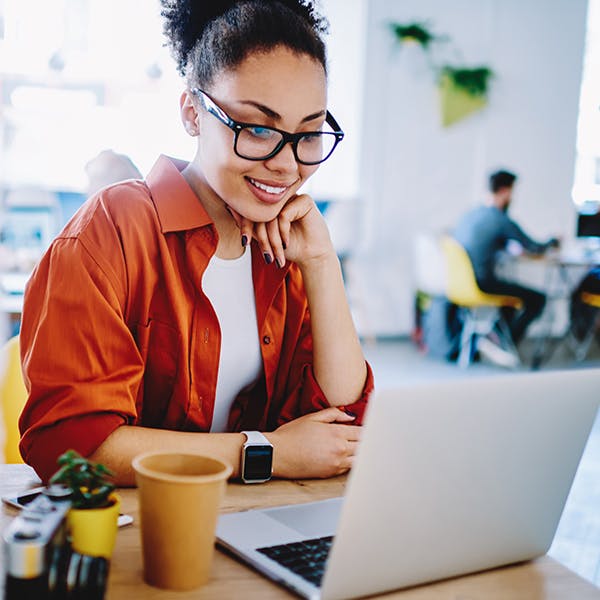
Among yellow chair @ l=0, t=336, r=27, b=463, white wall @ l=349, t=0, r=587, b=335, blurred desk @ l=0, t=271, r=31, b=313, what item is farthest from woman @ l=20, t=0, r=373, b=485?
white wall @ l=349, t=0, r=587, b=335

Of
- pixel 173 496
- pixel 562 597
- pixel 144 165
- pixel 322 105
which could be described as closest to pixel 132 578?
pixel 173 496

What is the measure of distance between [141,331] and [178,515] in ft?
1.86

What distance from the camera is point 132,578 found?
86 centimetres

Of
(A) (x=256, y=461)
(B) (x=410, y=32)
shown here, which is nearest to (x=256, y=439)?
(A) (x=256, y=461)

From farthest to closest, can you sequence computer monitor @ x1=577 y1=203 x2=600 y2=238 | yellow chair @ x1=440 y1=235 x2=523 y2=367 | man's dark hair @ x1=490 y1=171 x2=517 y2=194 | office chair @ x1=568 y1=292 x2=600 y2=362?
computer monitor @ x1=577 y1=203 x2=600 y2=238, office chair @ x1=568 y1=292 x2=600 y2=362, man's dark hair @ x1=490 y1=171 x2=517 y2=194, yellow chair @ x1=440 y1=235 x2=523 y2=367

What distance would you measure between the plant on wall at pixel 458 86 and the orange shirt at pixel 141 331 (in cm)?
557

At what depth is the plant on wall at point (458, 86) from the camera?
6699 mm

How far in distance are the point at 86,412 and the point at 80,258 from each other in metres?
0.23

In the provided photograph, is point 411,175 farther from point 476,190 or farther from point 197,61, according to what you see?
point 197,61

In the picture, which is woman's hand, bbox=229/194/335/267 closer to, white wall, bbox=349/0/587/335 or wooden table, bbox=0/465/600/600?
wooden table, bbox=0/465/600/600

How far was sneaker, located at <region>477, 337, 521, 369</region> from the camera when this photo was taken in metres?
6.13

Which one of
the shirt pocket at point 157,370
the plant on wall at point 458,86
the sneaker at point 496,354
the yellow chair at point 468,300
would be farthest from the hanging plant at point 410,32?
the shirt pocket at point 157,370

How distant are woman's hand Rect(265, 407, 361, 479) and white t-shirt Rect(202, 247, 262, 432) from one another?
7.4 inches

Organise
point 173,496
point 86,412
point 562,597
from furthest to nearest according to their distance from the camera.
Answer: point 86,412, point 562,597, point 173,496
